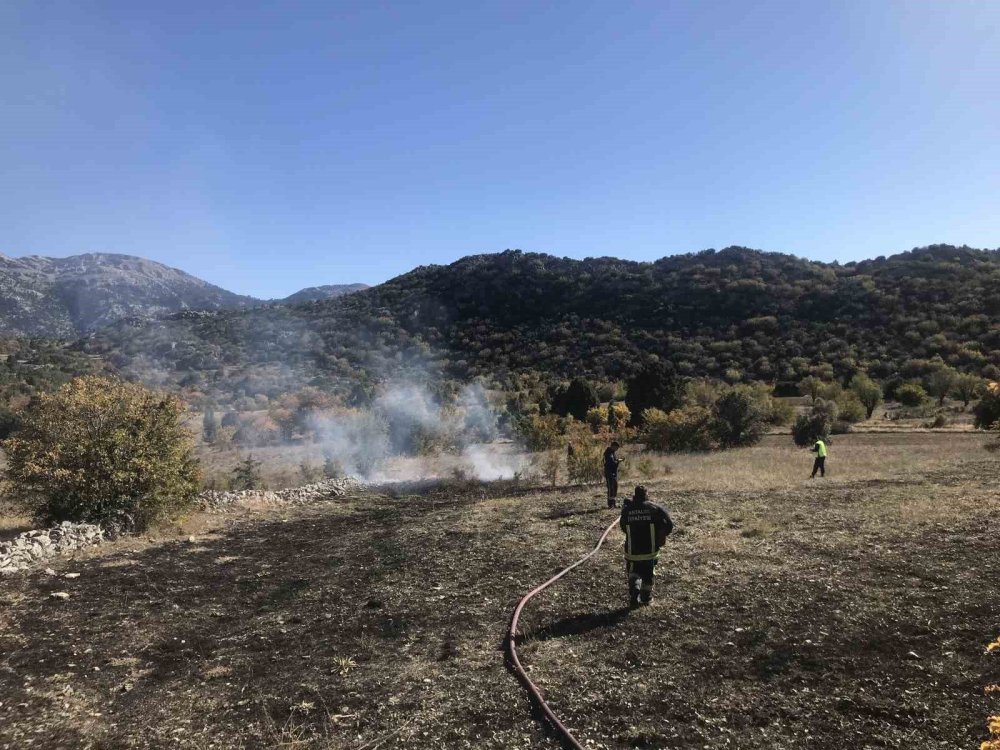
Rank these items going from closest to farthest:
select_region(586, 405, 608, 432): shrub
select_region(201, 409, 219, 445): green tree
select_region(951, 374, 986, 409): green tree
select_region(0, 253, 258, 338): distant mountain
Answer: select_region(586, 405, 608, 432): shrub < select_region(201, 409, 219, 445): green tree < select_region(951, 374, 986, 409): green tree < select_region(0, 253, 258, 338): distant mountain

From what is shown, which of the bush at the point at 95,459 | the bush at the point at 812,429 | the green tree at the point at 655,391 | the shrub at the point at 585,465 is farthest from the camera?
the green tree at the point at 655,391

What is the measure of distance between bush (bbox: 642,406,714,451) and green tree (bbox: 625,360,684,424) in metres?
6.13

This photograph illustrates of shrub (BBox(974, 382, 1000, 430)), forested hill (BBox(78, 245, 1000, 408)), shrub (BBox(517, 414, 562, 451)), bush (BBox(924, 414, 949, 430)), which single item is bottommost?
bush (BBox(924, 414, 949, 430))

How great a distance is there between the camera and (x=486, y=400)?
132 feet

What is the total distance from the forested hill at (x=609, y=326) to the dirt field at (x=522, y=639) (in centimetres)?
3285

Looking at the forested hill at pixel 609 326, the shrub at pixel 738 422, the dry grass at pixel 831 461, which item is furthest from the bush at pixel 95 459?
the forested hill at pixel 609 326

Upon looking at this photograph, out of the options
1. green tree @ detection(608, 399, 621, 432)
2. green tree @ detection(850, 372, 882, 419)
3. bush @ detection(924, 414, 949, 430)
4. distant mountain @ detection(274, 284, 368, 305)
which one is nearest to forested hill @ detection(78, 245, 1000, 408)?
green tree @ detection(850, 372, 882, 419)

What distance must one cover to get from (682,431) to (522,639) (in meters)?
21.2

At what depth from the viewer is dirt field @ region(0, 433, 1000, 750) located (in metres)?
5.07

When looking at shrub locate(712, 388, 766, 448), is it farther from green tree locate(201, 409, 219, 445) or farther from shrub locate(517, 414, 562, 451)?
green tree locate(201, 409, 219, 445)

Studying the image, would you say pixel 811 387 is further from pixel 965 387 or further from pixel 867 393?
pixel 965 387

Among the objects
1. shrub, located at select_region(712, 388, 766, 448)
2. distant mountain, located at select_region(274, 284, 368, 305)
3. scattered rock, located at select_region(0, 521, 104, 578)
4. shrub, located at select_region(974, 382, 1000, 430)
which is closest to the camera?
scattered rock, located at select_region(0, 521, 104, 578)

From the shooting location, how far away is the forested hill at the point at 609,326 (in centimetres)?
5012

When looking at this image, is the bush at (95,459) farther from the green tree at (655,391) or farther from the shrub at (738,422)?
the green tree at (655,391)
